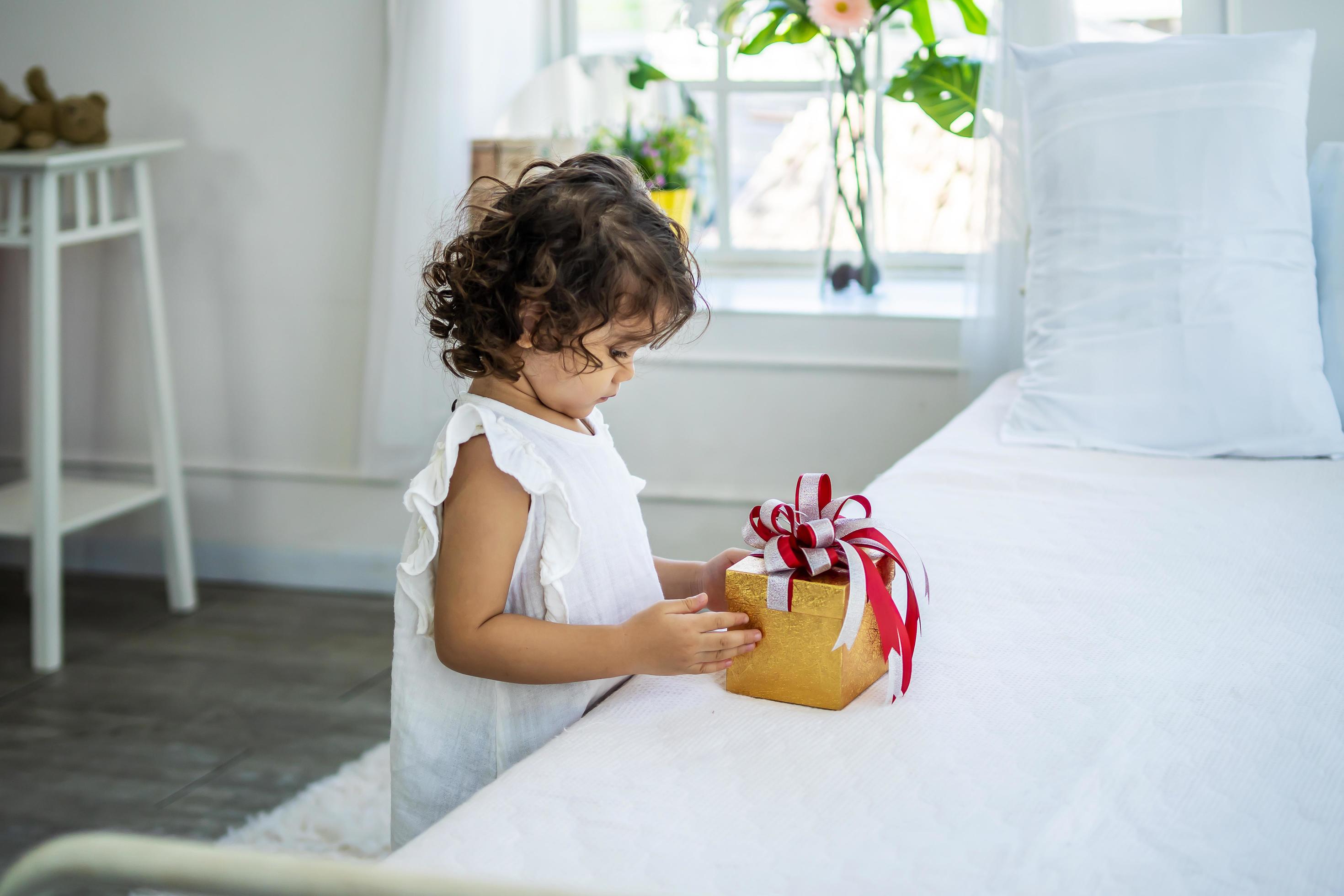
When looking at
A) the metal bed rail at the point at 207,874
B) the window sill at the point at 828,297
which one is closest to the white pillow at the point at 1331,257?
the window sill at the point at 828,297

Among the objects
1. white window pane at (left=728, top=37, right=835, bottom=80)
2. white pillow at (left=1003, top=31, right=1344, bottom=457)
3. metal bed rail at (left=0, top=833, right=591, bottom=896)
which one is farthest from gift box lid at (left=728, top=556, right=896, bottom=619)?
white window pane at (left=728, top=37, right=835, bottom=80)

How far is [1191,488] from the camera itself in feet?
4.09

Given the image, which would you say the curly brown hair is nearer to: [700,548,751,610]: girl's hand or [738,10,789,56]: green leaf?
[700,548,751,610]: girl's hand

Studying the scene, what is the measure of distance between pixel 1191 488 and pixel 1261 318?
270 millimetres

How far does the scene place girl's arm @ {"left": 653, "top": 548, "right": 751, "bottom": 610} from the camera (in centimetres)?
101

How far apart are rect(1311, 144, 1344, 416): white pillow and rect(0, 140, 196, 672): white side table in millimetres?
1974

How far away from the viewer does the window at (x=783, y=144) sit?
2279 mm

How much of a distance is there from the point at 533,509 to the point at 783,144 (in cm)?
169

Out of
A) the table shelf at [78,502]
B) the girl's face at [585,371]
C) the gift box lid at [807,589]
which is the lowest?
the table shelf at [78,502]

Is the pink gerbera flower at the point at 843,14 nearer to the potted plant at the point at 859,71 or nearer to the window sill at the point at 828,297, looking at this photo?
the potted plant at the point at 859,71

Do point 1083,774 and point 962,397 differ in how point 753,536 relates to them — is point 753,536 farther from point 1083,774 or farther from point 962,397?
point 962,397

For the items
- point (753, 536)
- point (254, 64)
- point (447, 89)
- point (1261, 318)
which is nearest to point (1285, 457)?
point (1261, 318)

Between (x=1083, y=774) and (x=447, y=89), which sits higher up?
(x=447, y=89)

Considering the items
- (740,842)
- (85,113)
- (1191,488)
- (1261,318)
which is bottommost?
(740,842)
